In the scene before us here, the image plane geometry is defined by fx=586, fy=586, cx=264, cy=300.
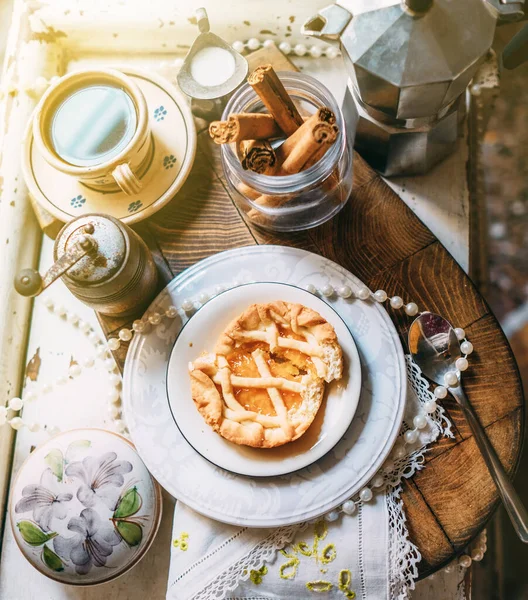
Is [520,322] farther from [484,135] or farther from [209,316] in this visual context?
[209,316]

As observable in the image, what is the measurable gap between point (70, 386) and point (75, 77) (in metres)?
0.56

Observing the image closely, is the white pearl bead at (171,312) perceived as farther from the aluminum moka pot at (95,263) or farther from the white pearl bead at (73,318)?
the white pearl bead at (73,318)

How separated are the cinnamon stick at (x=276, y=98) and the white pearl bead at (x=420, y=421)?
0.51m

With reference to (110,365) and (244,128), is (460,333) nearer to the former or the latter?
(244,128)

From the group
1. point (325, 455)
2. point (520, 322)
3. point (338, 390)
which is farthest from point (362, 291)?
point (520, 322)

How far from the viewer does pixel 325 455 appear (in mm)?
933

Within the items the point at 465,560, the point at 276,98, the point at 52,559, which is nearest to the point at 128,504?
the point at 52,559

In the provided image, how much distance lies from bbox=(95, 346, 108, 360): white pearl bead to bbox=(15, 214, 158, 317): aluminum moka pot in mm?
135

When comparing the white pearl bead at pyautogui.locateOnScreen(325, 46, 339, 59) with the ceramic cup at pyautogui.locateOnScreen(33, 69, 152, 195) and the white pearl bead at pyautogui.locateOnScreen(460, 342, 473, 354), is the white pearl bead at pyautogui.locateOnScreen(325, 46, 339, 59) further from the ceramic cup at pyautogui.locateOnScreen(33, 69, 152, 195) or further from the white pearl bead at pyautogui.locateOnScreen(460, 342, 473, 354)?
the white pearl bead at pyautogui.locateOnScreen(460, 342, 473, 354)

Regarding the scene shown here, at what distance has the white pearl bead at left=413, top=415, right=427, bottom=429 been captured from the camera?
0.95 meters

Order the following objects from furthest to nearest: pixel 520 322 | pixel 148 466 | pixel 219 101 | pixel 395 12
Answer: pixel 520 322, pixel 219 101, pixel 148 466, pixel 395 12

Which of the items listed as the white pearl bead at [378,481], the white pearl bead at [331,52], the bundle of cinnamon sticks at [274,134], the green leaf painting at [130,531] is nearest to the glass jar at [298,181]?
the bundle of cinnamon sticks at [274,134]

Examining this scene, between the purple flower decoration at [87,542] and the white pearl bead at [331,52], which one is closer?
the purple flower decoration at [87,542]

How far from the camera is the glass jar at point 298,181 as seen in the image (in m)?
0.92
